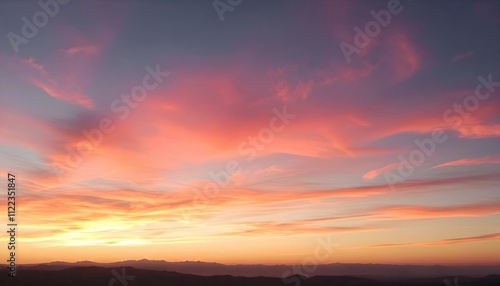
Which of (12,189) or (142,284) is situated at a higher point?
(12,189)

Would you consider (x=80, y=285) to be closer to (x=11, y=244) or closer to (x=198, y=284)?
(x=198, y=284)

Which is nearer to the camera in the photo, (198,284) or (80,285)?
(80,285)

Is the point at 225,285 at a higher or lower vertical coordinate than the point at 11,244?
lower

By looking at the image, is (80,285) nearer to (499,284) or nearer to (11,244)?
(11,244)

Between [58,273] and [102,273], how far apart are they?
58.0ft

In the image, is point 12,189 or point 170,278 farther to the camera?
point 170,278

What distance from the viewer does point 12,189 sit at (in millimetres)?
41281

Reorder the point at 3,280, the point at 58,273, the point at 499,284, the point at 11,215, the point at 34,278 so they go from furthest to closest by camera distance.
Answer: the point at 499,284, the point at 58,273, the point at 34,278, the point at 3,280, the point at 11,215

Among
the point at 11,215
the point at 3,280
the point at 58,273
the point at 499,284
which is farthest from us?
the point at 499,284

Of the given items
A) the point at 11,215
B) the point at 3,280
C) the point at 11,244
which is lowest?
the point at 3,280

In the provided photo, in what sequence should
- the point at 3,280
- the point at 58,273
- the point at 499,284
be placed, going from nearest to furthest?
the point at 3,280, the point at 58,273, the point at 499,284

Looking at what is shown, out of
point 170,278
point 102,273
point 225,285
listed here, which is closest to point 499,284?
point 225,285

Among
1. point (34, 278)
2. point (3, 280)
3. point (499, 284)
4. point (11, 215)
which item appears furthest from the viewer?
point (499, 284)

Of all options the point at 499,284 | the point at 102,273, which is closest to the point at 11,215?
the point at 102,273
